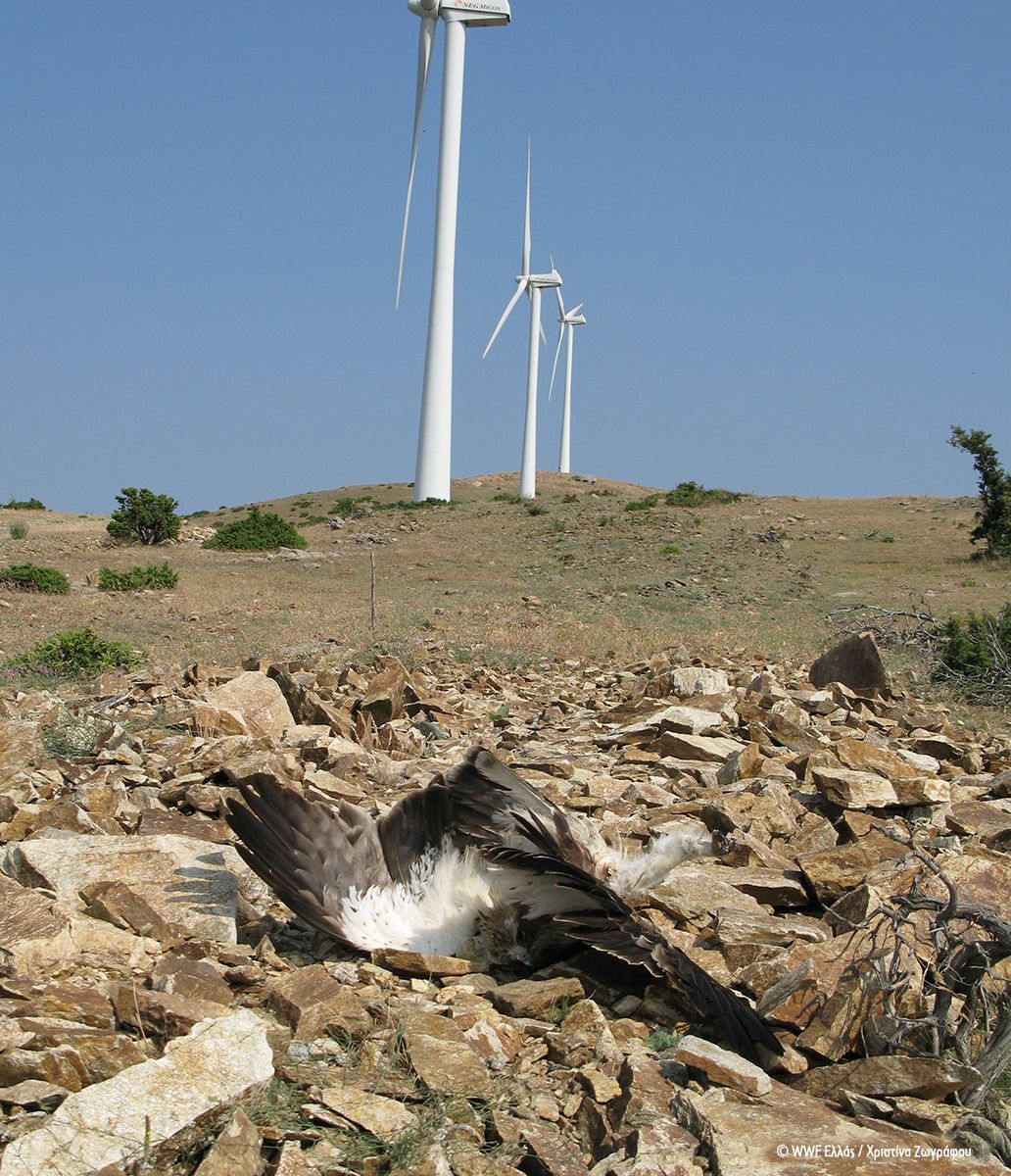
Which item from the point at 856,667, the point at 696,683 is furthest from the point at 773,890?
the point at 856,667

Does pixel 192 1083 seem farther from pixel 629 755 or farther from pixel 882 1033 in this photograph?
pixel 629 755

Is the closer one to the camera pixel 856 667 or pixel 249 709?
pixel 249 709

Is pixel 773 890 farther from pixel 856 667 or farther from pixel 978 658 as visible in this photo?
→ pixel 978 658

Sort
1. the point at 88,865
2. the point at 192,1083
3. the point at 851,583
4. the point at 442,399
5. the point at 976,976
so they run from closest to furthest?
the point at 192,1083
the point at 976,976
the point at 88,865
the point at 851,583
the point at 442,399

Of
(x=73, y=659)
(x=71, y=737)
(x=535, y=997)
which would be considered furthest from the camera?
(x=73, y=659)

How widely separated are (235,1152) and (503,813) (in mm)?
1335

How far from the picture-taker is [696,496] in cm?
4175

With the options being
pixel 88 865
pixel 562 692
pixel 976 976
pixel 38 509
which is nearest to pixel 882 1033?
pixel 976 976

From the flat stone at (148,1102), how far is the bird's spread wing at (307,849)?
2.43ft

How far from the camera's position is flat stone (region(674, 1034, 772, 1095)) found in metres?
2.71

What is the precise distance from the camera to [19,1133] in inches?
90.4

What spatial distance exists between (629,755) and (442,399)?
37992mm

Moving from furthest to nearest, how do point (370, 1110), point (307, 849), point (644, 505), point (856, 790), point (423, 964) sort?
1. point (644, 505)
2. point (856, 790)
3. point (307, 849)
4. point (423, 964)
5. point (370, 1110)

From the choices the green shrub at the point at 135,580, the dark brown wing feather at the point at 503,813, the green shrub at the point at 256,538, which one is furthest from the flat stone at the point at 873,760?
the green shrub at the point at 256,538
